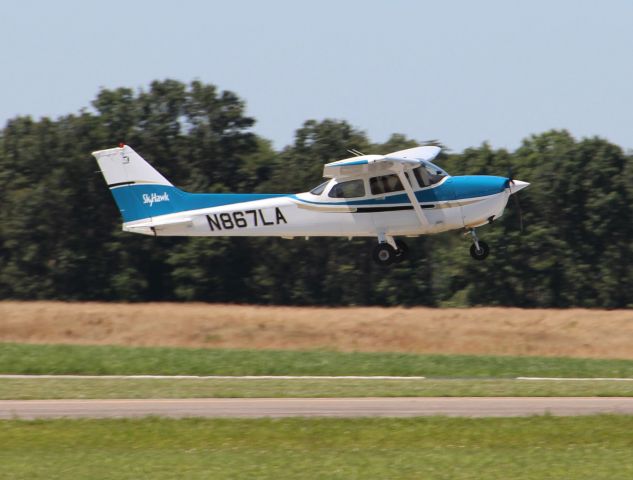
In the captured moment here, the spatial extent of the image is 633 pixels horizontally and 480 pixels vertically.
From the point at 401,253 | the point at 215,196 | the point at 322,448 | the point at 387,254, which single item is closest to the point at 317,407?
the point at 322,448

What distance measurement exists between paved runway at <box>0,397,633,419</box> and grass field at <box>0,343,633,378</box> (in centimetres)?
502

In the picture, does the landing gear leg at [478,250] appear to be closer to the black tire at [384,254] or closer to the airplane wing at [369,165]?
the black tire at [384,254]

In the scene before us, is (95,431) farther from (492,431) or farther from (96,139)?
(96,139)

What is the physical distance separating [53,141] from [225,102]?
8610 mm

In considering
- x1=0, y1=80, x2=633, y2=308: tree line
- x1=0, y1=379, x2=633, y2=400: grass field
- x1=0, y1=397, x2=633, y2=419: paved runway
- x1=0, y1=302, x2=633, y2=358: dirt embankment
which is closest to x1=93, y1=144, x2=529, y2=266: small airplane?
x1=0, y1=379, x2=633, y2=400: grass field

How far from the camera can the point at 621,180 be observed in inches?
1991

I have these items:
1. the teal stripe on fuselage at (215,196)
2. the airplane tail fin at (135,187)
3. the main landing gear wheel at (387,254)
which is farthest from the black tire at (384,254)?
the airplane tail fin at (135,187)

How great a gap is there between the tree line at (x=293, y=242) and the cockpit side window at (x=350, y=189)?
19.4m

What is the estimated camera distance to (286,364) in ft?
90.4

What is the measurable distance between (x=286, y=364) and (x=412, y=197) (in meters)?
4.96

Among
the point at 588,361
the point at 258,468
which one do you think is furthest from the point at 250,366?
the point at 258,468

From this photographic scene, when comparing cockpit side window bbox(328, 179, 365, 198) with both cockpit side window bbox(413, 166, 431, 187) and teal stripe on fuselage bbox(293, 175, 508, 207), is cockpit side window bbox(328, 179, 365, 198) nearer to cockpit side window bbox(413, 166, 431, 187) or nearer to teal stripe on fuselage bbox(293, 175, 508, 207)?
teal stripe on fuselage bbox(293, 175, 508, 207)

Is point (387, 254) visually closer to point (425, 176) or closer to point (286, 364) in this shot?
point (425, 176)

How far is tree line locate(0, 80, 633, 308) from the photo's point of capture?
47938mm
